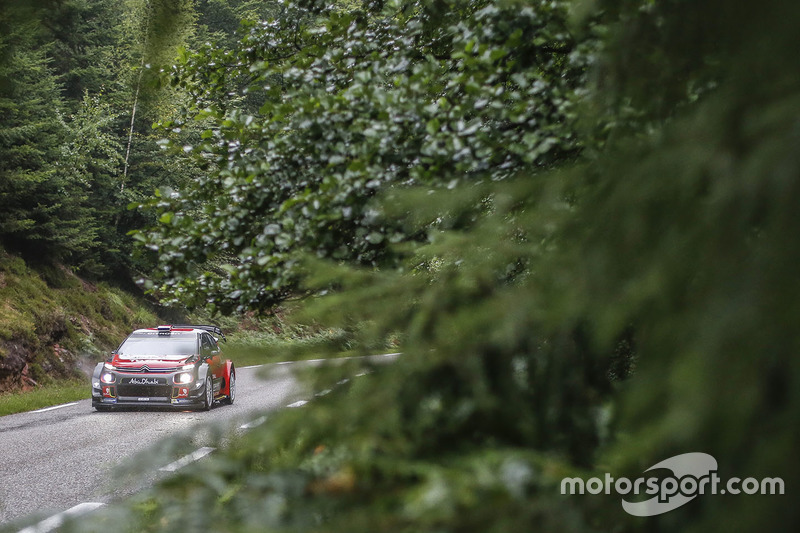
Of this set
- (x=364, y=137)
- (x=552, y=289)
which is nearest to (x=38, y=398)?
(x=364, y=137)

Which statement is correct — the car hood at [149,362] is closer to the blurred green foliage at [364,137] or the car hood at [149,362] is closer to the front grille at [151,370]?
the front grille at [151,370]

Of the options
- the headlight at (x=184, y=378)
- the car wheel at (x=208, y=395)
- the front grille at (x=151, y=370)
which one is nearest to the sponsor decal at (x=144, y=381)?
the front grille at (x=151, y=370)

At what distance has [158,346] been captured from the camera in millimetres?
13031

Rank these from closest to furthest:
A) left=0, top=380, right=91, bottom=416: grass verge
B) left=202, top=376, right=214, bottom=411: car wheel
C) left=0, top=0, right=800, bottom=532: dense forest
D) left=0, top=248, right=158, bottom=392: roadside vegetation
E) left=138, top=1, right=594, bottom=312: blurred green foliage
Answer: left=0, top=0, right=800, bottom=532: dense forest
left=138, top=1, right=594, bottom=312: blurred green foliage
left=202, top=376, right=214, bottom=411: car wheel
left=0, top=380, right=91, bottom=416: grass verge
left=0, top=248, right=158, bottom=392: roadside vegetation

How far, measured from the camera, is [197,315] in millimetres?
31203

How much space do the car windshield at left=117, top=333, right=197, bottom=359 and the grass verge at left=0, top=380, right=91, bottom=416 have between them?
7.71 feet

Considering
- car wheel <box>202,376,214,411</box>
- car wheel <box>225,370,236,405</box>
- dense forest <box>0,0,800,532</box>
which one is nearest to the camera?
dense forest <box>0,0,800,532</box>

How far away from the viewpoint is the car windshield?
12.6 m

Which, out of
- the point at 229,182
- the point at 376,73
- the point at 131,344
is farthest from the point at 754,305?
the point at 131,344

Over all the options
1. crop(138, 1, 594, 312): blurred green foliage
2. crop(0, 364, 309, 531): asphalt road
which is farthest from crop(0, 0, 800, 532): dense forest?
crop(0, 364, 309, 531): asphalt road

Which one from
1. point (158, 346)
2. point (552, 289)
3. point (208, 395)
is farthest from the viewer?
point (158, 346)

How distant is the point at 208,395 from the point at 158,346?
1342 millimetres

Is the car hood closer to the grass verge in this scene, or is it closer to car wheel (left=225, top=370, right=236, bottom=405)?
car wheel (left=225, top=370, right=236, bottom=405)

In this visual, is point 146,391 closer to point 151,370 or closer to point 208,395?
point 151,370
